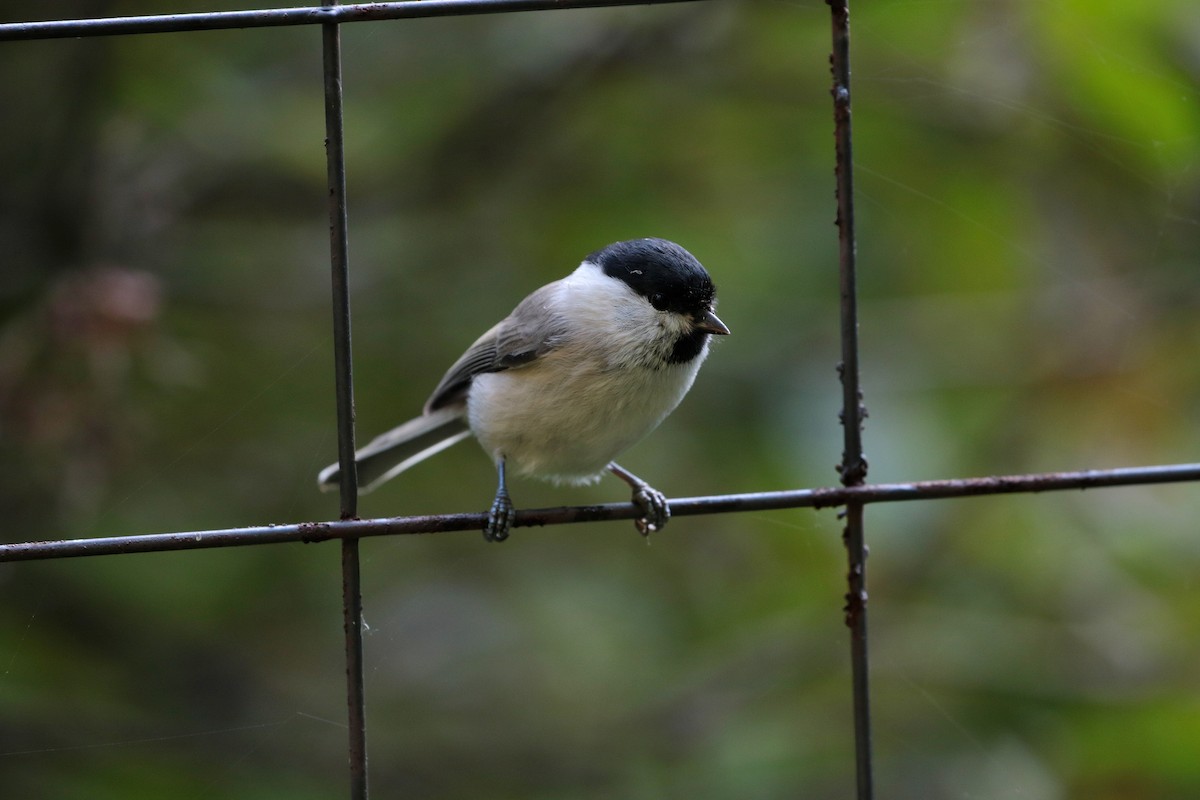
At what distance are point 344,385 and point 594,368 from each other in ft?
1.83

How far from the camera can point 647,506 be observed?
1382 millimetres

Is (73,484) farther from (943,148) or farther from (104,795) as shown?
(943,148)

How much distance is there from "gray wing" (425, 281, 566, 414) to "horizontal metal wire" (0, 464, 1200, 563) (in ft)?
1.69

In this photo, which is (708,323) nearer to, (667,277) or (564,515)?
(667,277)

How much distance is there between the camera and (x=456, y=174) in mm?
2330

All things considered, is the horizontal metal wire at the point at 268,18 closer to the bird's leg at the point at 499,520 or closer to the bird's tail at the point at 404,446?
the bird's leg at the point at 499,520

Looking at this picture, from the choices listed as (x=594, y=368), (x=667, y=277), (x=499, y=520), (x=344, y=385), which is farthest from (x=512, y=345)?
(x=344, y=385)

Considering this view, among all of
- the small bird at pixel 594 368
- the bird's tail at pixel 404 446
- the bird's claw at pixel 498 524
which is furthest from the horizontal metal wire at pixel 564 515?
the bird's tail at pixel 404 446

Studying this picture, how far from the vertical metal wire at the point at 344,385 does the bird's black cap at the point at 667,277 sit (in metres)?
0.59

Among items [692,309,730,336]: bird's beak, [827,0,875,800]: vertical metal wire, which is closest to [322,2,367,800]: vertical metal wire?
[827,0,875,800]: vertical metal wire

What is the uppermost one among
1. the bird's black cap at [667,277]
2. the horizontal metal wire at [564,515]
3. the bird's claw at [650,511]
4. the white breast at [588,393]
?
the bird's black cap at [667,277]

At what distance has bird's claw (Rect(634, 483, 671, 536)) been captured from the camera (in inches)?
52.6

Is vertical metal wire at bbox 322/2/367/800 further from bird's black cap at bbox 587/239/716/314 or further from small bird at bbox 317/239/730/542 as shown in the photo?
bird's black cap at bbox 587/239/716/314

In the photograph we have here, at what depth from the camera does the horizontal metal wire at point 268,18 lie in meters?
1.16
